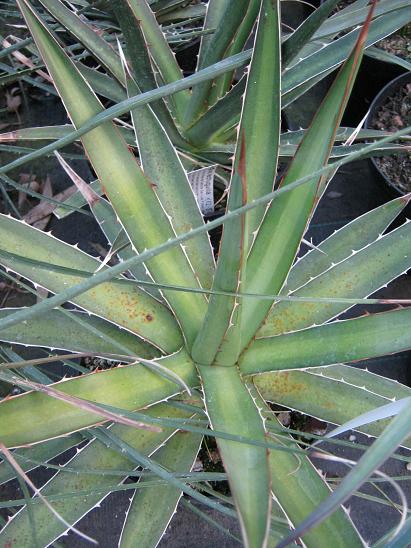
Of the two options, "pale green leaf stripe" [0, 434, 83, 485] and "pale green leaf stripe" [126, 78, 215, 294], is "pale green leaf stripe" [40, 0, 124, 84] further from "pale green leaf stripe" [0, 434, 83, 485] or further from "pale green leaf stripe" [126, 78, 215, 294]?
"pale green leaf stripe" [0, 434, 83, 485]

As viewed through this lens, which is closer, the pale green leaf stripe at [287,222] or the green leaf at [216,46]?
the pale green leaf stripe at [287,222]

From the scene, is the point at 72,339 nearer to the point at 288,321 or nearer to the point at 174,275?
the point at 174,275

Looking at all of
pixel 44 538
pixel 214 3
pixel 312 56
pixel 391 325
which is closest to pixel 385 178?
pixel 312 56

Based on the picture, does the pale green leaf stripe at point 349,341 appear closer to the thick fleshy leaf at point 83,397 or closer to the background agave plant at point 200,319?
the background agave plant at point 200,319

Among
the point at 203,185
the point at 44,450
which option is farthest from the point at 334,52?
the point at 44,450

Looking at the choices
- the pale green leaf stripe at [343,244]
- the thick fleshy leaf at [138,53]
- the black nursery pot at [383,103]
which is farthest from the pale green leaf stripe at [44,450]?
the black nursery pot at [383,103]

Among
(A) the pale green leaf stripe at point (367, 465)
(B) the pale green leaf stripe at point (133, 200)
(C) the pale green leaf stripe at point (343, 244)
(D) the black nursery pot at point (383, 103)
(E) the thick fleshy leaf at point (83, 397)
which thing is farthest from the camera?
(D) the black nursery pot at point (383, 103)

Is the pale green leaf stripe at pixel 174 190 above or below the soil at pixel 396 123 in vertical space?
above
